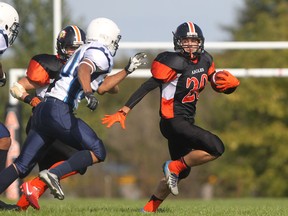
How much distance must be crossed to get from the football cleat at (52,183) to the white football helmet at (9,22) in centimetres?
138

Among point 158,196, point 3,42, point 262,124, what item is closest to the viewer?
point 3,42

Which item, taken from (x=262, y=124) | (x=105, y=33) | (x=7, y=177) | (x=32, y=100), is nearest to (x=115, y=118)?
(x=105, y=33)

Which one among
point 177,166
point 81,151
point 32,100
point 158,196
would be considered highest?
point 32,100

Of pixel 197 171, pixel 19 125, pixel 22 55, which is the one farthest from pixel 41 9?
pixel 19 125

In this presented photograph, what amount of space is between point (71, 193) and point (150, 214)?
3365cm

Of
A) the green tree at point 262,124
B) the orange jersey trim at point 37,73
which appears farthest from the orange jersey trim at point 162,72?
the green tree at point 262,124

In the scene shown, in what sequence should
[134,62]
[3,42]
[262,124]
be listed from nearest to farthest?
[134,62], [3,42], [262,124]

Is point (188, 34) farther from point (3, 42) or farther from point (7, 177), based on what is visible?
point (7, 177)

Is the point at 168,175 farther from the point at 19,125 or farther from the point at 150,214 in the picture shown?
the point at 19,125

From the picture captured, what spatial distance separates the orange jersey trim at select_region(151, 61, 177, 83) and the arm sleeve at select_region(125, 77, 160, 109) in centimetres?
5

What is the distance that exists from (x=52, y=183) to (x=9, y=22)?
1651 millimetres

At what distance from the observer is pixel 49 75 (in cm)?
865

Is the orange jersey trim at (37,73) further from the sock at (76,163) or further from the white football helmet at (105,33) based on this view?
the sock at (76,163)

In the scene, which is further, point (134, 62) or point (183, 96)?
point (183, 96)
